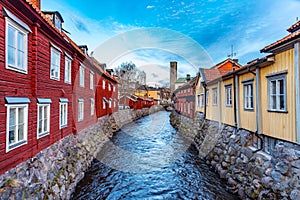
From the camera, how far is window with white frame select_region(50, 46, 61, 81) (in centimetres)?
866

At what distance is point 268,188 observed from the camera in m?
6.83

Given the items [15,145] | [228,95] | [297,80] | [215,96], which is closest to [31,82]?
[15,145]

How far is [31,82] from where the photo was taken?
6766 mm

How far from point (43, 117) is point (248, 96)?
31.9 ft

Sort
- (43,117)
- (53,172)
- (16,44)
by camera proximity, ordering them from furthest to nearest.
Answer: (43,117) → (53,172) → (16,44)

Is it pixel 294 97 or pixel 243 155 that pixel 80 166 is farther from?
pixel 294 97

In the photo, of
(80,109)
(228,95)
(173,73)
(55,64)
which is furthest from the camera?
(173,73)

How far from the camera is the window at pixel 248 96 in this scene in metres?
9.48

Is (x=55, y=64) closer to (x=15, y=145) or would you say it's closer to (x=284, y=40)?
(x=15, y=145)

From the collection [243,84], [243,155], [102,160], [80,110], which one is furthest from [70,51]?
[243,155]

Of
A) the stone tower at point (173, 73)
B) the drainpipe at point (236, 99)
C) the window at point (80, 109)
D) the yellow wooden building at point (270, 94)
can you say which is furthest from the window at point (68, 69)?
the stone tower at point (173, 73)

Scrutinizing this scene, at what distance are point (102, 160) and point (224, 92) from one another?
9.66 meters

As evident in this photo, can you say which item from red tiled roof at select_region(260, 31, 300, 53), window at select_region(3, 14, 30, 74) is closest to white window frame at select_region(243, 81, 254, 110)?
red tiled roof at select_region(260, 31, 300, 53)

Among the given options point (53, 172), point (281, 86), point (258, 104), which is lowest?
point (53, 172)
